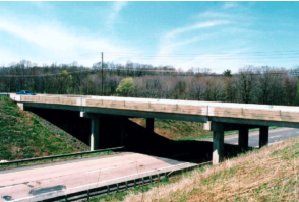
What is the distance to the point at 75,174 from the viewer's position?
93.8ft

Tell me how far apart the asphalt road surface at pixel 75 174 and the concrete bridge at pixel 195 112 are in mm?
4819

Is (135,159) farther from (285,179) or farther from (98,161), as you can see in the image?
(285,179)

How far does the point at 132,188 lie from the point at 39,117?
26378mm

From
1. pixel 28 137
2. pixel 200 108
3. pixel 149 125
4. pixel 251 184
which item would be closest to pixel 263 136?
pixel 200 108

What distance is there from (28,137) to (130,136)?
13543 millimetres

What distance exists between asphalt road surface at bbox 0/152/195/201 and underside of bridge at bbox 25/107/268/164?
483 cm

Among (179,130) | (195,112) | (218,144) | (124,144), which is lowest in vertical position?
(124,144)

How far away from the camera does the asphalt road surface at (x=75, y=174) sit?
23797 mm

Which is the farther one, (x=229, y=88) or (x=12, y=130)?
(x=229, y=88)

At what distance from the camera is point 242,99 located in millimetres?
85375

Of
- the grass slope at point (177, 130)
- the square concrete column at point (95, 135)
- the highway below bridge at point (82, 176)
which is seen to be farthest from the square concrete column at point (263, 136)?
the square concrete column at point (95, 135)

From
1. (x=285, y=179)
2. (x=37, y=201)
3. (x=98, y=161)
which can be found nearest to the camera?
(x=285, y=179)

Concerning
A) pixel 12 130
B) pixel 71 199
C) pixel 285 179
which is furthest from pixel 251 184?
pixel 12 130

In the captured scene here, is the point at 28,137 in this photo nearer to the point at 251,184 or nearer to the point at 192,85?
the point at 251,184
